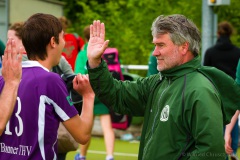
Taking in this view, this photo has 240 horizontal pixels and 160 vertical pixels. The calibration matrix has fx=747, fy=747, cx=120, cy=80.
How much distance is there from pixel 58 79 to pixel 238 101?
1.15 meters

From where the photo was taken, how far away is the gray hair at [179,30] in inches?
183

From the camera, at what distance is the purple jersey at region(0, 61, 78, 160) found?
4.58m

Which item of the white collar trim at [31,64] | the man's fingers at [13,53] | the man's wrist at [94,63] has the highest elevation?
the man's fingers at [13,53]

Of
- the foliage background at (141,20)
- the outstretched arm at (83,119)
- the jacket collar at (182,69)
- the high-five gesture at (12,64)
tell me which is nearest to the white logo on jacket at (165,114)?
the jacket collar at (182,69)

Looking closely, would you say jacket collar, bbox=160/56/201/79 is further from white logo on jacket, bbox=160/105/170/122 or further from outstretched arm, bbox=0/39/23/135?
outstretched arm, bbox=0/39/23/135

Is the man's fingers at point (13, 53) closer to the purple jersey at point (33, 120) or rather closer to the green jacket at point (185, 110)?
the purple jersey at point (33, 120)

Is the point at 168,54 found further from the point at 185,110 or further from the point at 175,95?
the point at 185,110

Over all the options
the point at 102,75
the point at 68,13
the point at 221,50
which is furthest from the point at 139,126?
the point at 68,13

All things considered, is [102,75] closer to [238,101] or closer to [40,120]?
[40,120]

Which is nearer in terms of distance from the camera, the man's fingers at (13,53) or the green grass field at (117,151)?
the man's fingers at (13,53)

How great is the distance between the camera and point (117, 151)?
39.1 feet

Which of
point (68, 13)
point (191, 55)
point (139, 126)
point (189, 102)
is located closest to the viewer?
point (189, 102)

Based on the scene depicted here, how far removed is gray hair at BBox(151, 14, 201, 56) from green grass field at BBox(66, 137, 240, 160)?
650cm

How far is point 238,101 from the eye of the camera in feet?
15.6
